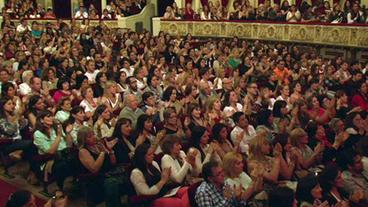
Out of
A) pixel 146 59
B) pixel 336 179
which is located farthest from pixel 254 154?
pixel 146 59

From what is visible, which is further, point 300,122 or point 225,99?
point 225,99

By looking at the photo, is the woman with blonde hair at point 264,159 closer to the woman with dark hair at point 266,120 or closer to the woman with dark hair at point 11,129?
the woman with dark hair at point 266,120

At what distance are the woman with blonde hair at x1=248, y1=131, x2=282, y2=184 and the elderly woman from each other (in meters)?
1.35

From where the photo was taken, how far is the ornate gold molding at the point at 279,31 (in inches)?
553

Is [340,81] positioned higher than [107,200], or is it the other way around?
[340,81]

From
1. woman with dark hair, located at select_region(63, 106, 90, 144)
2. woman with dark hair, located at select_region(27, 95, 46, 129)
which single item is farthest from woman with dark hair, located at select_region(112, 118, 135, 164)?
woman with dark hair, located at select_region(27, 95, 46, 129)

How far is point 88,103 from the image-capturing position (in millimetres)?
7461

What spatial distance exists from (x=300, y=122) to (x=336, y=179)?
2.55 m

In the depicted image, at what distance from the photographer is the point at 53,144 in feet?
18.9

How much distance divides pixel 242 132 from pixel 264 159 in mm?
855

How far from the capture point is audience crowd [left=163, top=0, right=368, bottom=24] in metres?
14.4

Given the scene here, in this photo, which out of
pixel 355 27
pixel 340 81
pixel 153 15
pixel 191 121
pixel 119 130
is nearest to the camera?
pixel 119 130

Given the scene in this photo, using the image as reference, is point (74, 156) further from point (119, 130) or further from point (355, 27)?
point (355, 27)

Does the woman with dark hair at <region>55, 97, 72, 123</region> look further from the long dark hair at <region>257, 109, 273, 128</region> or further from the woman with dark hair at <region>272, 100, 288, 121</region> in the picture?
the woman with dark hair at <region>272, 100, 288, 121</region>
